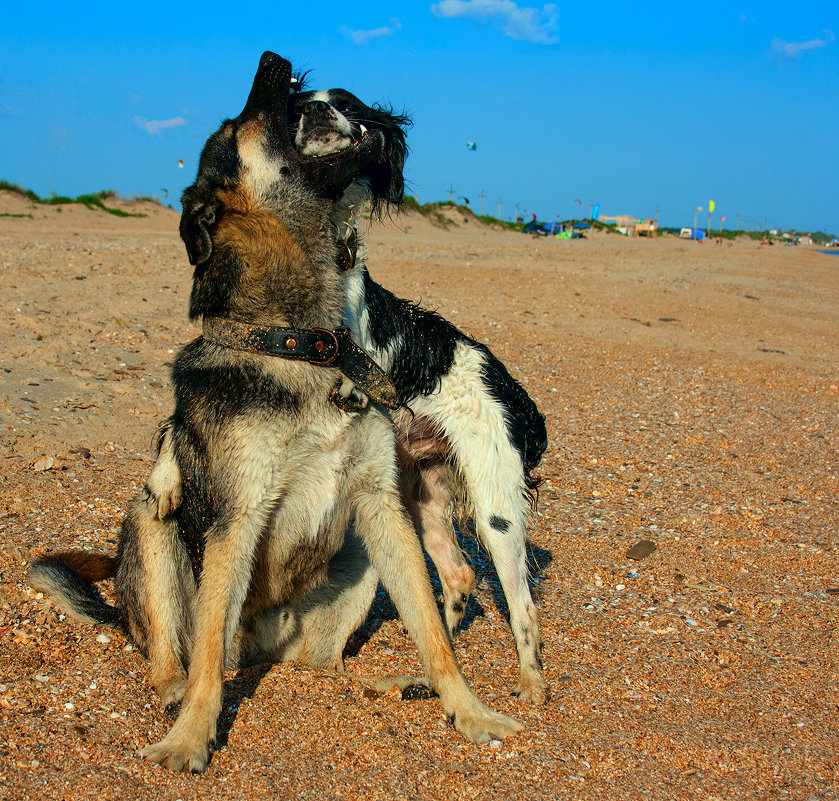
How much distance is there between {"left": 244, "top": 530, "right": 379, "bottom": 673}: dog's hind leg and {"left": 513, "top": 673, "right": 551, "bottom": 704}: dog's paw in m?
0.79

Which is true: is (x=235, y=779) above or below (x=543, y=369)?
below

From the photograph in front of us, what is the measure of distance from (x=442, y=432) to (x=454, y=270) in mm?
11560

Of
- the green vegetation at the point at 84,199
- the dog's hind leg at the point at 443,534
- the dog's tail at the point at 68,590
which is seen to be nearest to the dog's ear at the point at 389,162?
the dog's hind leg at the point at 443,534

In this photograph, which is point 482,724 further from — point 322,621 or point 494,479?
point 494,479

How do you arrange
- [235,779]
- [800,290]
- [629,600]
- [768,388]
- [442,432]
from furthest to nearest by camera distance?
[800,290], [768,388], [629,600], [442,432], [235,779]

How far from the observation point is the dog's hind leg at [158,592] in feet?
11.1

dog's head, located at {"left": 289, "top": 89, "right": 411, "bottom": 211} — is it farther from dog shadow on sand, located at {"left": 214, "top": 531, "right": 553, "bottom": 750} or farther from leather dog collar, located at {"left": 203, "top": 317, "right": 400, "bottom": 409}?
dog shadow on sand, located at {"left": 214, "top": 531, "right": 553, "bottom": 750}

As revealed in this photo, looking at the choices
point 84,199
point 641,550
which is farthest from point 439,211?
point 641,550

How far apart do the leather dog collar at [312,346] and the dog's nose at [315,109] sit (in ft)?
2.89

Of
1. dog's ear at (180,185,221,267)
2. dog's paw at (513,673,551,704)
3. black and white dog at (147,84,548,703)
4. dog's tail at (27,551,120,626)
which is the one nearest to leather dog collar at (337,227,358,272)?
black and white dog at (147,84,548,703)

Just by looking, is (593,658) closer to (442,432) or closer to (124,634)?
(442,432)

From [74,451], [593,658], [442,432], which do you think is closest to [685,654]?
[593,658]

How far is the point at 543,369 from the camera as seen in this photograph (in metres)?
9.55

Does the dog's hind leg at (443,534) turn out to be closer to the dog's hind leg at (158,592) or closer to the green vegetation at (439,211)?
the dog's hind leg at (158,592)
